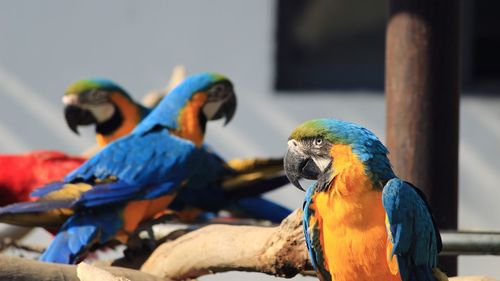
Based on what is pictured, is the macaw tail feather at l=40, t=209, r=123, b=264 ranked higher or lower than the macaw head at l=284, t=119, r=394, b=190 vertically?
lower

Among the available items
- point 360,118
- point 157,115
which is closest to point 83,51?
point 360,118

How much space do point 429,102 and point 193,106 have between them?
576 millimetres

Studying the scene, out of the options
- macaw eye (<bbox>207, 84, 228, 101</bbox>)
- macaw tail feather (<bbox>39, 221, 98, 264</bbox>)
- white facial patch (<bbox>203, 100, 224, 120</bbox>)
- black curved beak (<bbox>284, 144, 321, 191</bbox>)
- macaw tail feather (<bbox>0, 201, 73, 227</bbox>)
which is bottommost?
macaw tail feather (<bbox>39, 221, 98, 264</bbox>)

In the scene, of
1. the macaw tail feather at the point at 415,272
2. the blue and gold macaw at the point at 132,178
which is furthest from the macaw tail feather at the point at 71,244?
the macaw tail feather at the point at 415,272

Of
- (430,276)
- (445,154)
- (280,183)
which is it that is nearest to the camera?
(430,276)

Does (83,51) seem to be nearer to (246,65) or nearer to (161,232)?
(246,65)

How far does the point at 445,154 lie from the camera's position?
2.25m

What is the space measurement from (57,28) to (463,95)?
1396 millimetres

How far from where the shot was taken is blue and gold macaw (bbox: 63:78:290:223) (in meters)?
2.57

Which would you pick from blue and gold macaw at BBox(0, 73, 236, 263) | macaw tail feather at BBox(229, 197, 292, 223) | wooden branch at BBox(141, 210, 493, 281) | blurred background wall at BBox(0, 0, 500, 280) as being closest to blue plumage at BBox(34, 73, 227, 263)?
blue and gold macaw at BBox(0, 73, 236, 263)

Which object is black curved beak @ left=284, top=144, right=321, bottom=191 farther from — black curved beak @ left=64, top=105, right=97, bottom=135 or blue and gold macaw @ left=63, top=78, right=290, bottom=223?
black curved beak @ left=64, top=105, right=97, bottom=135

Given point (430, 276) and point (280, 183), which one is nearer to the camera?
point (430, 276)

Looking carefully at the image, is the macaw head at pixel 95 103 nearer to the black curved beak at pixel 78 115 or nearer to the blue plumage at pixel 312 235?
the black curved beak at pixel 78 115

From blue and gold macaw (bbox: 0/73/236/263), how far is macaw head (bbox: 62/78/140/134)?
0.16m
